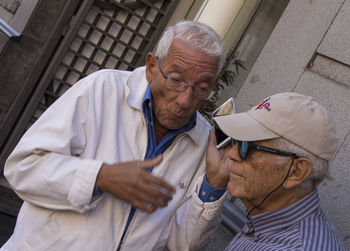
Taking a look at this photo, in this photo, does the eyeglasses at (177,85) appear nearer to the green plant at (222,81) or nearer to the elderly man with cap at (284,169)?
the elderly man with cap at (284,169)

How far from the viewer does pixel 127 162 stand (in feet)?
5.87

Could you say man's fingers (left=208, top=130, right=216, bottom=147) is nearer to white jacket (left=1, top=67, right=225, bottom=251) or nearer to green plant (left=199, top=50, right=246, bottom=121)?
white jacket (left=1, top=67, right=225, bottom=251)

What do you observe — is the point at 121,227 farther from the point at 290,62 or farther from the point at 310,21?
the point at 310,21

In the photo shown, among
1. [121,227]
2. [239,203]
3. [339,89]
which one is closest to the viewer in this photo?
[121,227]

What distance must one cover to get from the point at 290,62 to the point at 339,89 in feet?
2.00

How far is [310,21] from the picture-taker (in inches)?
137

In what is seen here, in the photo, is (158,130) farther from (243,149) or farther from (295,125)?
(295,125)

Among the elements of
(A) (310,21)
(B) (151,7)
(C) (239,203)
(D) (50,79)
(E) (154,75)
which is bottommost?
(D) (50,79)

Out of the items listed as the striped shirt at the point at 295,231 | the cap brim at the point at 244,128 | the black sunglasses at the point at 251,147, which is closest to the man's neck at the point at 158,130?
the cap brim at the point at 244,128

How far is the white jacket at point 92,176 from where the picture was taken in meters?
1.88

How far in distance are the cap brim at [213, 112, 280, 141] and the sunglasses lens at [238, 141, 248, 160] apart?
40mm

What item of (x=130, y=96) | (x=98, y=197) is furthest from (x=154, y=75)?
(x=98, y=197)

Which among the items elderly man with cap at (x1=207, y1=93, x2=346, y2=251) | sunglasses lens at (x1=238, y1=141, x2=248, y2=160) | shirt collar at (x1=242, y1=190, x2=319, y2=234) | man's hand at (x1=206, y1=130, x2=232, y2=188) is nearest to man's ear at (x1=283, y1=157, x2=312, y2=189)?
elderly man with cap at (x1=207, y1=93, x2=346, y2=251)

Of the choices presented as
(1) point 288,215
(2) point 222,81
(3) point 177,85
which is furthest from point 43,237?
(2) point 222,81
